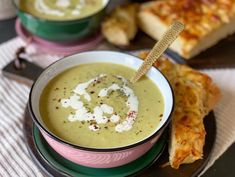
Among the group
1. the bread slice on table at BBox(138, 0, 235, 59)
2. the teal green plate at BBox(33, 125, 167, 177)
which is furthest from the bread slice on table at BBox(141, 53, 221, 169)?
the bread slice on table at BBox(138, 0, 235, 59)

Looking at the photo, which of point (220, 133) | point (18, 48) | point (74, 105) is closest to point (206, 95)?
point (220, 133)

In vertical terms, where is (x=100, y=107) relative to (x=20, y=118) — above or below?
above

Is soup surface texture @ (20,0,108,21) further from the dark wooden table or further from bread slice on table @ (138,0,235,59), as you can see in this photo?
the dark wooden table

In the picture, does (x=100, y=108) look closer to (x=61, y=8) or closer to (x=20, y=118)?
(x=20, y=118)

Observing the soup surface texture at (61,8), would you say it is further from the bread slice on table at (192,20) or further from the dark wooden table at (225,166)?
the dark wooden table at (225,166)

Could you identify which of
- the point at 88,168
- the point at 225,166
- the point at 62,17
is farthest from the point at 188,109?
the point at 62,17

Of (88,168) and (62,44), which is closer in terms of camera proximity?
(88,168)

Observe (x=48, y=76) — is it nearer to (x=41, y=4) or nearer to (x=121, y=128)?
(x=121, y=128)
